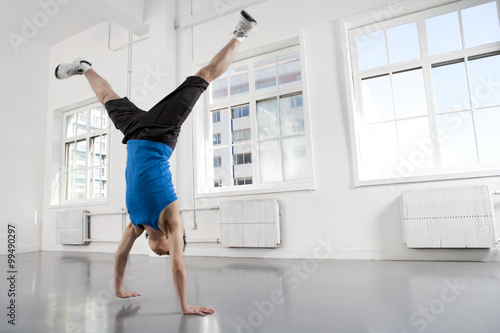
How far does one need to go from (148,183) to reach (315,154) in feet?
7.97

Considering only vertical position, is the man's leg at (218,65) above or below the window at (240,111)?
below

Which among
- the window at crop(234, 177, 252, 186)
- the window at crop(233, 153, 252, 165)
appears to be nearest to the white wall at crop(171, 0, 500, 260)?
the window at crop(234, 177, 252, 186)

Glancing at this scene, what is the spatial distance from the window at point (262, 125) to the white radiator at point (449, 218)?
1221 millimetres

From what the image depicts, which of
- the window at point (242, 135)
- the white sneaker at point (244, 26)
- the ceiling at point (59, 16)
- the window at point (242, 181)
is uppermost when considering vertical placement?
the ceiling at point (59, 16)

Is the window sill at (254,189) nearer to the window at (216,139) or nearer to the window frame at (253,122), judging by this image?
the window frame at (253,122)

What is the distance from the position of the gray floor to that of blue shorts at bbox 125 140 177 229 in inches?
21.4

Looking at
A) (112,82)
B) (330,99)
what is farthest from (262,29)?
(112,82)

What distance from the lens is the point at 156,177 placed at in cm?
191

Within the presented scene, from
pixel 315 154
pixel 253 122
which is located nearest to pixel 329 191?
pixel 315 154

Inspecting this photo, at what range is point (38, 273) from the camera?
3336 millimetres

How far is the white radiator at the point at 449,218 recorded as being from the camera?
9.72 ft

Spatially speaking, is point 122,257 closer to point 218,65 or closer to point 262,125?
point 218,65

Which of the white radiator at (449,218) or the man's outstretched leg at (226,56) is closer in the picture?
the man's outstretched leg at (226,56)

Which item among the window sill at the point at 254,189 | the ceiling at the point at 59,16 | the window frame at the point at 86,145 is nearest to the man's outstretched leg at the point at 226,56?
the window sill at the point at 254,189
